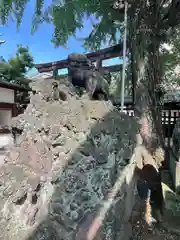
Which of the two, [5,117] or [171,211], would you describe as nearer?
[171,211]

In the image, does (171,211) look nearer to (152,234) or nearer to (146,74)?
(152,234)

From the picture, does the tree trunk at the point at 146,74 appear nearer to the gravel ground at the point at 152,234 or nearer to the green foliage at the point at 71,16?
the green foliage at the point at 71,16

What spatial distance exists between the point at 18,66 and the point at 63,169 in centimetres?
768

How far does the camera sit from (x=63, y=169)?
1.98 meters

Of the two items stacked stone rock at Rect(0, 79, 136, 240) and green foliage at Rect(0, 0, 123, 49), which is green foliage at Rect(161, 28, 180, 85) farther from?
stacked stone rock at Rect(0, 79, 136, 240)

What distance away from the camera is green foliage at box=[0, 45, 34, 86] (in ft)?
27.4

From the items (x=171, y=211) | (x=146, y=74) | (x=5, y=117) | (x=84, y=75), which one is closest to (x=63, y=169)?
(x=84, y=75)

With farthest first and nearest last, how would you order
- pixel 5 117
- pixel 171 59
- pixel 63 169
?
1. pixel 5 117
2. pixel 171 59
3. pixel 63 169

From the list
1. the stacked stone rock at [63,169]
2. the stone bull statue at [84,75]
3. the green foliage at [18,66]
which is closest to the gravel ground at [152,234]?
the stacked stone rock at [63,169]

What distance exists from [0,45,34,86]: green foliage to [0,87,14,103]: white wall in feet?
2.84

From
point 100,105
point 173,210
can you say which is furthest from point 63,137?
point 173,210

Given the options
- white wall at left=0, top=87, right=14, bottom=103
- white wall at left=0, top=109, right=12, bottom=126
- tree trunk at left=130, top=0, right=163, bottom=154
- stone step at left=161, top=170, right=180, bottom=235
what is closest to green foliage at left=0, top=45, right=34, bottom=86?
white wall at left=0, top=87, right=14, bottom=103

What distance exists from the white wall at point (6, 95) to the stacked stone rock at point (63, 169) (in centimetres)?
489

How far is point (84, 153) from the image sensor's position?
2.19 m
